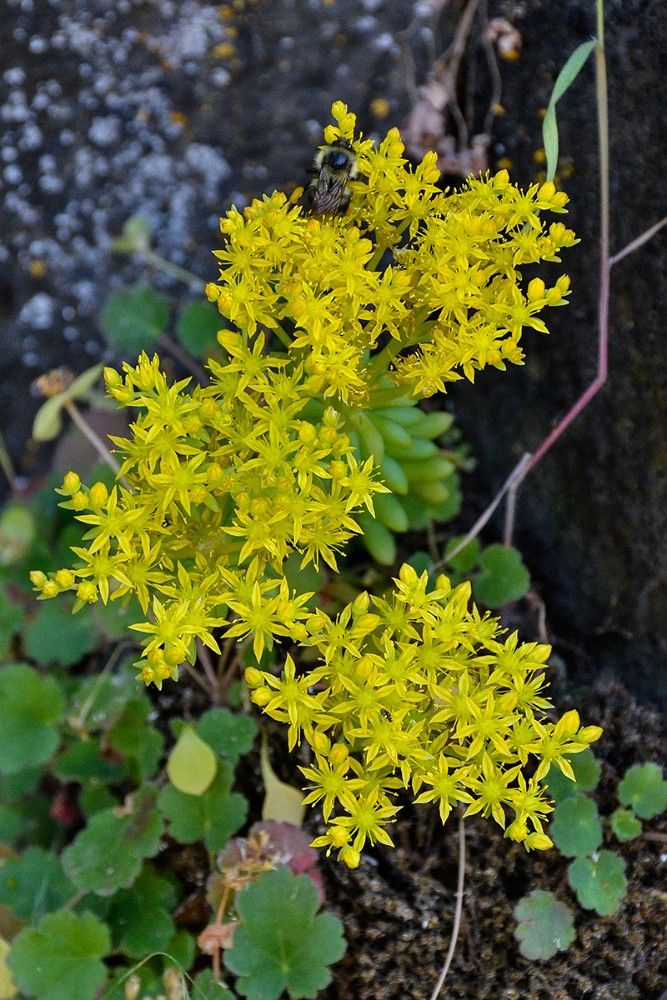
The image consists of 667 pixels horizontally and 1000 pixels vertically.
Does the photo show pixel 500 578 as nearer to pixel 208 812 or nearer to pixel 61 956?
pixel 208 812

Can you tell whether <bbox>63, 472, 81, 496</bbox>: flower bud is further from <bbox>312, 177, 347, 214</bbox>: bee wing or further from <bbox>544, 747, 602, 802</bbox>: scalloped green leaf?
<bbox>544, 747, 602, 802</bbox>: scalloped green leaf

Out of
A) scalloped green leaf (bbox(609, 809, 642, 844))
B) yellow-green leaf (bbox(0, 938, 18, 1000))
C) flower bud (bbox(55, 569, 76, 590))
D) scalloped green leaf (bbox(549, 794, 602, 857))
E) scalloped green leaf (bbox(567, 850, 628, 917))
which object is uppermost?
flower bud (bbox(55, 569, 76, 590))

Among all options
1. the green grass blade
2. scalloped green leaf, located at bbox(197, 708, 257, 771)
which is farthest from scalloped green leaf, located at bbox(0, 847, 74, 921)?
the green grass blade

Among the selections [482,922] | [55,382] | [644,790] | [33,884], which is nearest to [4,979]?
[33,884]

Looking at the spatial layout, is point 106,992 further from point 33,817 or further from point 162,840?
point 33,817

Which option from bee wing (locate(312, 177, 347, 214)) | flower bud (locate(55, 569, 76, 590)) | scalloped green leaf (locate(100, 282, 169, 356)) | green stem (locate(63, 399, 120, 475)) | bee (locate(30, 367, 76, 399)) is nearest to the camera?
flower bud (locate(55, 569, 76, 590))

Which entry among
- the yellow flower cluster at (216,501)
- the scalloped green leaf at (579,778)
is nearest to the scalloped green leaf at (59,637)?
the yellow flower cluster at (216,501)

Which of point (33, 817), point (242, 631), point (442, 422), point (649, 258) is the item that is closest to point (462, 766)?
point (242, 631)
